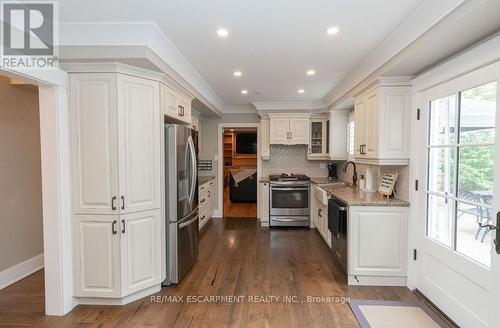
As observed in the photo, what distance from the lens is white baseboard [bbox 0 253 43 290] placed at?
9.53ft

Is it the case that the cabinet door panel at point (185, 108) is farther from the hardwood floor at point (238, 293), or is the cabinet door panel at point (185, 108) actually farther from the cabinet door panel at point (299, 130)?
the cabinet door panel at point (299, 130)

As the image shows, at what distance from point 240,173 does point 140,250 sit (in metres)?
5.75

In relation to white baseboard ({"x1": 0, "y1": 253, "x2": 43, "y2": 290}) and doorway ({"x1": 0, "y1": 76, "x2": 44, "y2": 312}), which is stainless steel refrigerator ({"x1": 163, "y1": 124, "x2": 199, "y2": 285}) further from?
white baseboard ({"x1": 0, "y1": 253, "x2": 43, "y2": 290})

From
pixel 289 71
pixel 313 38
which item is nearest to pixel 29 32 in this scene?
pixel 313 38

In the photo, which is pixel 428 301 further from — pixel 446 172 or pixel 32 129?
pixel 32 129

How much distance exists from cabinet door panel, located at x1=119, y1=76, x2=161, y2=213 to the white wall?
163 cm

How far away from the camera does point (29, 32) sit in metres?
2.06

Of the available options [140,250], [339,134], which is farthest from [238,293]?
[339,134]

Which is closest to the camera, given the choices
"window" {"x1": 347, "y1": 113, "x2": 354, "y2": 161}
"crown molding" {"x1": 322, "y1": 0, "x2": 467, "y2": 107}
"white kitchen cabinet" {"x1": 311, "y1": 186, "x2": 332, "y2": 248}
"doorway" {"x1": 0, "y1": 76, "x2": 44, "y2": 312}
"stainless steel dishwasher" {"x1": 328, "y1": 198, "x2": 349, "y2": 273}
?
"crown molding" {"x1": 322, "y1": 0, "x2": 467, "y2": 107}

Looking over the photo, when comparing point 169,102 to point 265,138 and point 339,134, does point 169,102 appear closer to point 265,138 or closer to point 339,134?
point 265,138

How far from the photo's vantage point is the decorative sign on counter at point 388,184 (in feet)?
10.3

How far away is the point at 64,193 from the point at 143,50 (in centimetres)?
145

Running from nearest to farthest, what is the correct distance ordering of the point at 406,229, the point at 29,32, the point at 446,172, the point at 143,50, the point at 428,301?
the point at 29,32 → the point at 143,50 → the point at 446,172 → the point at 428,301 → the point at 406,229

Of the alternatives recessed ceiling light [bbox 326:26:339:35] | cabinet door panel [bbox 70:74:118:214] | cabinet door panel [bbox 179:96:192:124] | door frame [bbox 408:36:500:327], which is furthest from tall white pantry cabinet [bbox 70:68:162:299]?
door frame [bbox 408:36:500:327]
